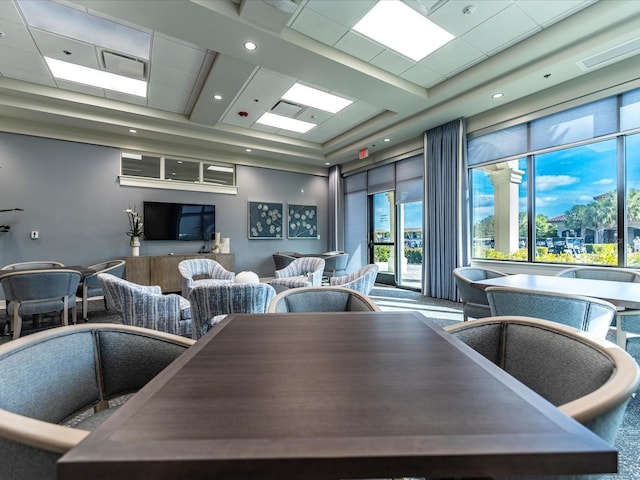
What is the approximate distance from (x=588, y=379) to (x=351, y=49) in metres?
3.64

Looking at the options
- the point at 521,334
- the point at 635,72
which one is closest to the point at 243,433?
the point at 521,334

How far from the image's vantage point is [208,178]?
253 inches

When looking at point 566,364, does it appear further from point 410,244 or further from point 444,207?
point 410,244

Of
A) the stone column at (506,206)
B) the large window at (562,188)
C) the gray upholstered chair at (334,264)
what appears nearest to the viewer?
the large window at (562,188)

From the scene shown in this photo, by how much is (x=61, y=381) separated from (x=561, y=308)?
223 centimetres

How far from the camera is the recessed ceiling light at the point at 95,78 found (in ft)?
12.0

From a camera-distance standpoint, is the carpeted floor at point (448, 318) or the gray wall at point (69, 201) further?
the gray wall at point (69, 201)

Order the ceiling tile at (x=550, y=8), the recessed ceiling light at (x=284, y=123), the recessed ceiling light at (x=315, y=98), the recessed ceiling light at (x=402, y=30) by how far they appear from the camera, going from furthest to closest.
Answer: the recessed ceiling light at (x=284, y=123), the recessed ceiling light at (x=315, y=98), the recessed ceiling light at (x=402, y=30), the ceiling tile at (x=550, y=8)

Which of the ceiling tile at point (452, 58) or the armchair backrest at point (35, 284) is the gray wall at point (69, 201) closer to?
the armchair backrest at point (35, 284)

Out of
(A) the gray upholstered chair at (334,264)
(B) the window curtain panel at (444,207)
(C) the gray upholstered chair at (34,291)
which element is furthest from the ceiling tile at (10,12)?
(B) the window curtain panel at (444,207)

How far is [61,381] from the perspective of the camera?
0.93 m

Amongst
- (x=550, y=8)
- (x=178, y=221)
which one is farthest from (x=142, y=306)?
(x=550, y=8)

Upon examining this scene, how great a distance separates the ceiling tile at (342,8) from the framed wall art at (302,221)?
4825 mm

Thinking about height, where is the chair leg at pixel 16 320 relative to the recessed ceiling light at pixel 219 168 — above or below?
below
